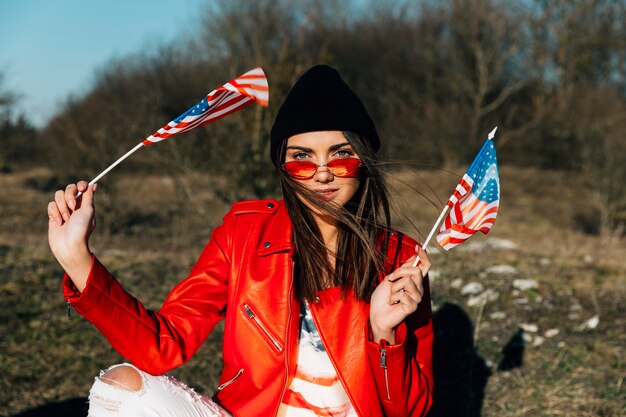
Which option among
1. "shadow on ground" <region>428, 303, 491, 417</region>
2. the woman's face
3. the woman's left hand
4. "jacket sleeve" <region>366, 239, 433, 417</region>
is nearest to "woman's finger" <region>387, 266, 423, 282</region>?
the woman's left hand

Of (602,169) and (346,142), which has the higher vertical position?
(346,142)

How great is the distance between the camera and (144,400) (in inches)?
91.6

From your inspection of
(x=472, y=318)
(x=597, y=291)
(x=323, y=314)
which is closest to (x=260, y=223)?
(x=323, y=314)

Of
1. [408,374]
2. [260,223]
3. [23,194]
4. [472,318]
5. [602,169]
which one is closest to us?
[408,374]

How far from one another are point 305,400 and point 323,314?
0.28 m

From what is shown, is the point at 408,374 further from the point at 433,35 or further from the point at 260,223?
the point at 433,35

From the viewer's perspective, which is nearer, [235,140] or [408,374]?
[408,374]

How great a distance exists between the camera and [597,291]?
5.96 metres

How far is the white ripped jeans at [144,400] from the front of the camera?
7.60 ft

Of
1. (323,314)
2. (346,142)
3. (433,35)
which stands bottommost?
(323,314)

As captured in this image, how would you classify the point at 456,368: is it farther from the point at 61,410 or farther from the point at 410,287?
the point at 410,287

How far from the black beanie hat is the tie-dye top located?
0.72m

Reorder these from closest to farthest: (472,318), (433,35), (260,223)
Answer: (260,223)
(472,318)
(433,35)

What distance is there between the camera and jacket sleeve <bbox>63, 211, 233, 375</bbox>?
2.27 metres
